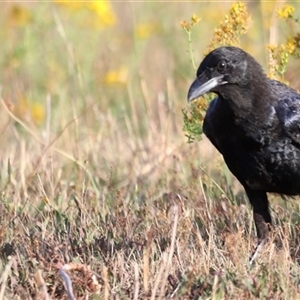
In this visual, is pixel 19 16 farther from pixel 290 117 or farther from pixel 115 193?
pixel 290 117

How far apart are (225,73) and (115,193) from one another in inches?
59.2

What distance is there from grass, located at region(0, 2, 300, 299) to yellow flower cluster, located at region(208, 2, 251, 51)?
85 centimetres

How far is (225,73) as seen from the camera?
5.11m

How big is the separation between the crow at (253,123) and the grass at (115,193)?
0.35m

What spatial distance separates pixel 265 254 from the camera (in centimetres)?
490

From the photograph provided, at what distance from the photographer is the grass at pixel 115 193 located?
4.65 meters

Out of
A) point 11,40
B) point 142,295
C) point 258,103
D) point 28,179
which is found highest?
point 11,40

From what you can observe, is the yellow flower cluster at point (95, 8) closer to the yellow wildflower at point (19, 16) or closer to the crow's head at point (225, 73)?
the yellow wildflower at point (19, 16)

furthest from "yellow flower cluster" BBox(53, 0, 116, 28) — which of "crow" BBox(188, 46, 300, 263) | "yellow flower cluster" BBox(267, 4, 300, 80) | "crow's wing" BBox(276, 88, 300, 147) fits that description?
"crow's wing" BBox(276, 88, 300, 147)

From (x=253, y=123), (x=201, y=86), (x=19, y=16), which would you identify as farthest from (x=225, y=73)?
(x=19, y=16)

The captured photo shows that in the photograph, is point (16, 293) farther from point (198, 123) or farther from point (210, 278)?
point (198, 123)

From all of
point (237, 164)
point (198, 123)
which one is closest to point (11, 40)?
point (198, 123)

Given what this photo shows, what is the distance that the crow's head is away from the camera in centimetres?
505

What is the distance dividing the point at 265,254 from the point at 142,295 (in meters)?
0.72
